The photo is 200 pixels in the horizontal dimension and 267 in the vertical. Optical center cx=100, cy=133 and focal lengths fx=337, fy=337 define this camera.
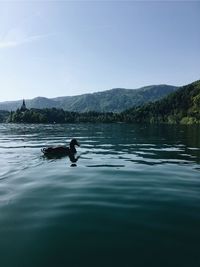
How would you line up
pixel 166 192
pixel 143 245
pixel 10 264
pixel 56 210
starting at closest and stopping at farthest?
pixel 10 264 < pixel 143 245 < pixel 56 210 < pixel 166 192

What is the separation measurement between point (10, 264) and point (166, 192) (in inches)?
414

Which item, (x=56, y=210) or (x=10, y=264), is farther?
(x=56, y=210)

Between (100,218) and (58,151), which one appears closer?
(100,218)

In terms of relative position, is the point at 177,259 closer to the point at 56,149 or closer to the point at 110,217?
the point at 110,217

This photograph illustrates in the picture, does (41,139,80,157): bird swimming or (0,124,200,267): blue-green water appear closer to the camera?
(0,124,200,267): blue-green water

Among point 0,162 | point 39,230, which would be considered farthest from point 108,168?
point 39,230

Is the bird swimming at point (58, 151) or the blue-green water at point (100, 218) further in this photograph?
the bird swimming at point (58, 151)

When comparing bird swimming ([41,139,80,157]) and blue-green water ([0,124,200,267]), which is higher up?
bird swimming ([41,139,80,157])

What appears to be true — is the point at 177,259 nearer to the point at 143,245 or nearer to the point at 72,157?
the point at 143,245

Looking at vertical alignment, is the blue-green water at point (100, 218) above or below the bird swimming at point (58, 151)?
below

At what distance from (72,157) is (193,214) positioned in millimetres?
20871

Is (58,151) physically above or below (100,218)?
above

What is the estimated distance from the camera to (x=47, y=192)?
60.1 ft

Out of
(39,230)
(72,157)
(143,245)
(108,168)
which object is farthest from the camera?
(72,157)
